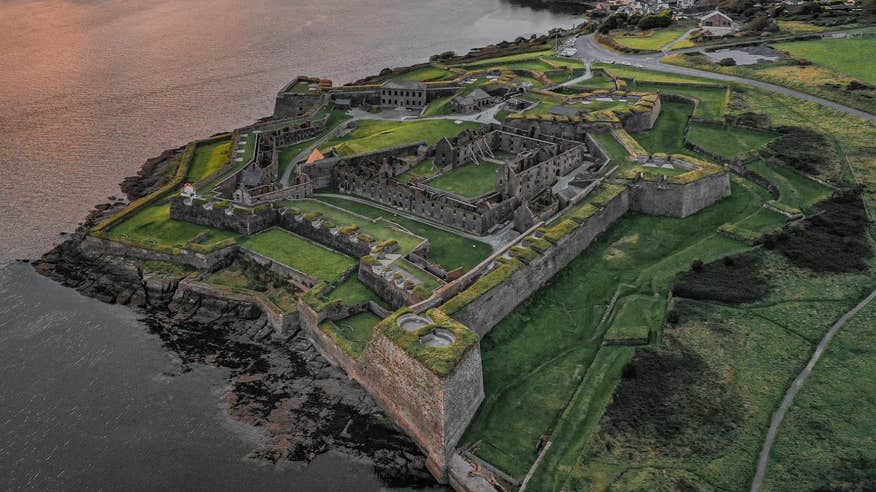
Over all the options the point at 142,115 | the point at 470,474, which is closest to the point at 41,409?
the point at 470,474

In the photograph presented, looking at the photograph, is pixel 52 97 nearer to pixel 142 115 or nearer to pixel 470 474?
pixel 142 115

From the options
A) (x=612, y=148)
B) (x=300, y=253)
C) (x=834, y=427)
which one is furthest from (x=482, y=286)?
(x=612, y=148)

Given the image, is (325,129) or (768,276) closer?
(768,276)

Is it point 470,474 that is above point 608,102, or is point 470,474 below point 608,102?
below

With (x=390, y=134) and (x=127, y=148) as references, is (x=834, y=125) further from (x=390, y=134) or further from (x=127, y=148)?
(x=127, y=148)

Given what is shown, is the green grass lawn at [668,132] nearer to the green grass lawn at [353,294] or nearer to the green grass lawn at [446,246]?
the green grass lawn at [446,246]

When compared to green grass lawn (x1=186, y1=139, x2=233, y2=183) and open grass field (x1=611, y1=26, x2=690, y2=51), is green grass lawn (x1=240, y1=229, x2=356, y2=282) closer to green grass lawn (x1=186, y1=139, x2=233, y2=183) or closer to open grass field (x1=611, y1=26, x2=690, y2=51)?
green grass lawn (x1=186, y1=139, x2=233, y2=183)

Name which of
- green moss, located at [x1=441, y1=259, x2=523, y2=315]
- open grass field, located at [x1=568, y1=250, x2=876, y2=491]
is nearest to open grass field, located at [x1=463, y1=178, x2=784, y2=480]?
open grass field, located at [x1=568, y1=250, x2=876, y2=491]
